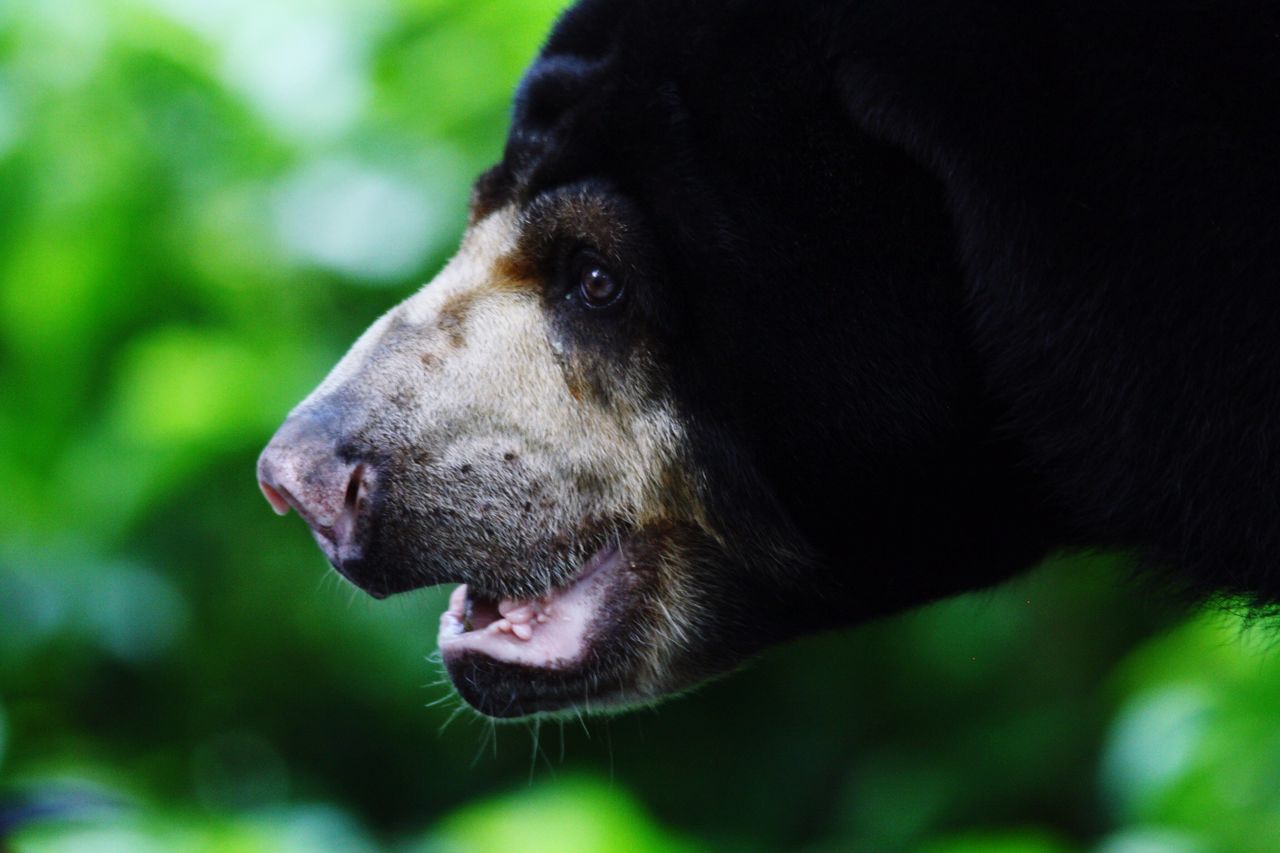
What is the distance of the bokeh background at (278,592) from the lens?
441 cm

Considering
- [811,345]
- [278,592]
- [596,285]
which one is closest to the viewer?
[811,345]

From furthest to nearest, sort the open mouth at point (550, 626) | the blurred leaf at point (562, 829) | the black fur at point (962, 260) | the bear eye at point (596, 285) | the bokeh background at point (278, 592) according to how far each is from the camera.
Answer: the bokeh background at point (278, 592) < the blurred leaf at point (562, 829) < the open mouth at point (550, 626) < the bear eye at point (596, 285) < the black fur at point (962, 260)

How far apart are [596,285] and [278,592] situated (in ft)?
9.22

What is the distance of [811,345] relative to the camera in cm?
190

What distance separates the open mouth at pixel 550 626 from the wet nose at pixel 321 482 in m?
0.22

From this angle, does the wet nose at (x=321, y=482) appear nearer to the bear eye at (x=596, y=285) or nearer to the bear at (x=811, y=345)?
the bear at (x=811, y=345)

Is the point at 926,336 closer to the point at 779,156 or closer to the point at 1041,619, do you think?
the point at 779,156

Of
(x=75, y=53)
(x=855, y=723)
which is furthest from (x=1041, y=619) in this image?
(x=75, y=53)

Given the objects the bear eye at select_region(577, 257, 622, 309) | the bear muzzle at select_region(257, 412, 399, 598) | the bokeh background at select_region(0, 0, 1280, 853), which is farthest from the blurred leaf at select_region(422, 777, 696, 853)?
the bear eye at select_region(577, 257, 622, 309)

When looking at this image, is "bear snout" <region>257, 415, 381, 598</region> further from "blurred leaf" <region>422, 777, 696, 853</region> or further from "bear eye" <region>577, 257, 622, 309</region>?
"blurred leaf" <region>422, 777, 696, 853</region>

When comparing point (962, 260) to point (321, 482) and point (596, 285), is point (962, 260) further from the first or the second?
point (321, 482)

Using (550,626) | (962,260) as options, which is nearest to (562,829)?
(550,626)

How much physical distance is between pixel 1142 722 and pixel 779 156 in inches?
87.2

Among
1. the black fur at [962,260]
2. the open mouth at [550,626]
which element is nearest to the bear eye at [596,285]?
the black fur at [962,260]
